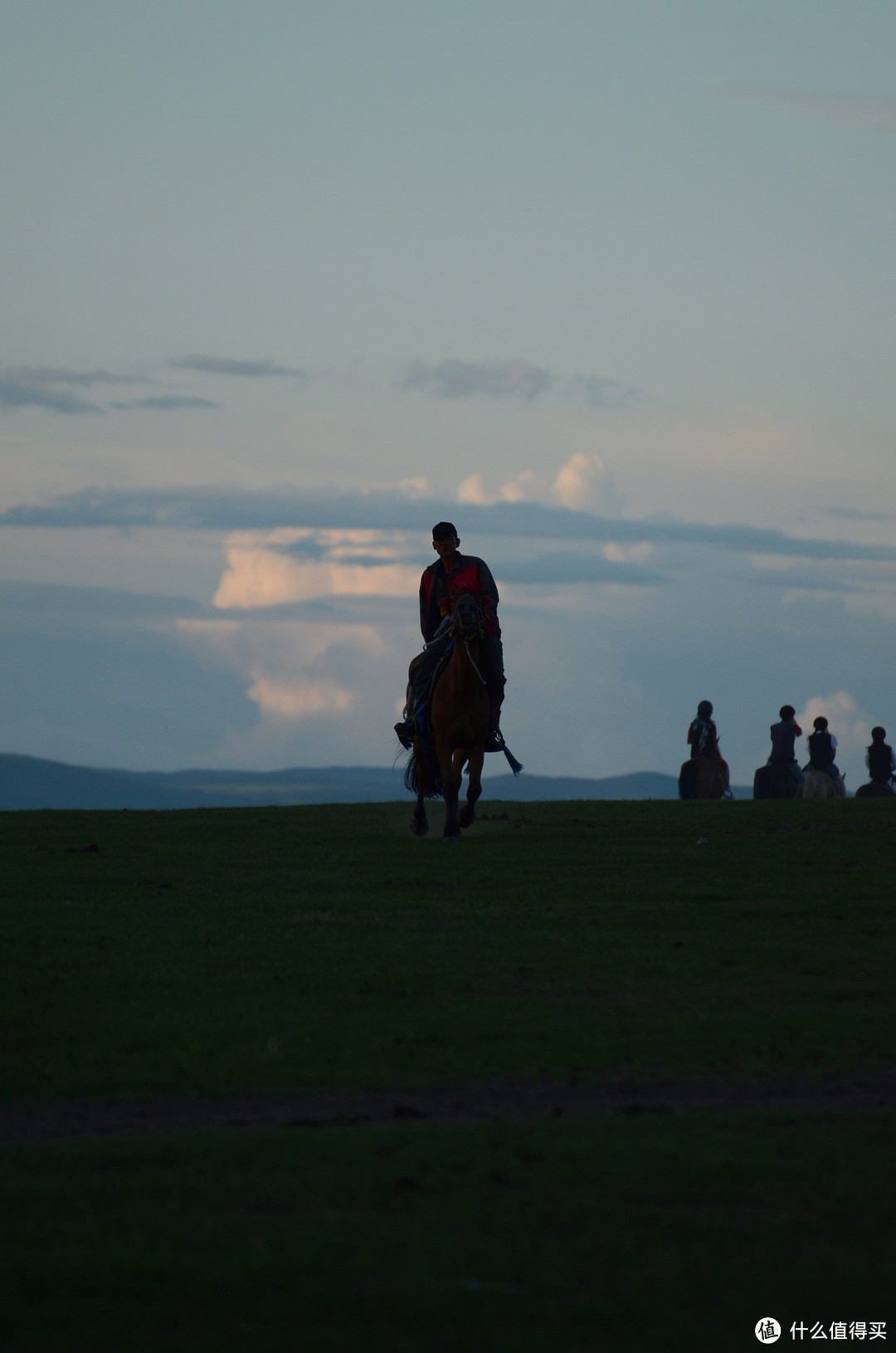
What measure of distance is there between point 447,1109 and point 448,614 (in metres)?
12.2

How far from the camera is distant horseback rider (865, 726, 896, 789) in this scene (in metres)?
32.5

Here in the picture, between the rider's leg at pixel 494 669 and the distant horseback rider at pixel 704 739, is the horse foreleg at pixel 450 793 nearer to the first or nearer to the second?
the rider's leg at pixel 494 669

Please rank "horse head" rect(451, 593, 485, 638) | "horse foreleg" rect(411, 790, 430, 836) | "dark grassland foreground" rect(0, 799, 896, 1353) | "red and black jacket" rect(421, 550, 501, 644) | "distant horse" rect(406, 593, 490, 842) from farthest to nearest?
"horse foreleg" rect(411, 790, 430, 836)
"red and black jacket" rect(421, 550, 501, 644)
"distant horse" rect(406, 593, 490, 842)
"horse head" rect(451, 593, 485, 638)
"dark grassland foreground" rect(0, 799, 896, 1353)

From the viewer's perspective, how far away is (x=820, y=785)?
3284 cm

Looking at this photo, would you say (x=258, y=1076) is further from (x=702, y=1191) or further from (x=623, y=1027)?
(x=702, y=1191)

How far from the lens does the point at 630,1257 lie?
15.2ft

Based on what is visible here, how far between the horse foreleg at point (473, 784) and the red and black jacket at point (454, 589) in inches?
59.2

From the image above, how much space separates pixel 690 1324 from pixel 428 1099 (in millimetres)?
3080

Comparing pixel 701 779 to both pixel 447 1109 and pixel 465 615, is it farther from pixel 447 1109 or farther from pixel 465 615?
pixel 447 1109

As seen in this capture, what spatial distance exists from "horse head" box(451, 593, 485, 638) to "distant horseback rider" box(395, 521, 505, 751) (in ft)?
0.96

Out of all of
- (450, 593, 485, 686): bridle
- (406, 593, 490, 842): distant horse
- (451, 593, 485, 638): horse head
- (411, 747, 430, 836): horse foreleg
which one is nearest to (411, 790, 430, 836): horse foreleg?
(411, 747, 430, 836): horse foreleg

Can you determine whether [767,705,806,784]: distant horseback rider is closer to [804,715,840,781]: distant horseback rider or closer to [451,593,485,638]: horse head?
[804,715,840,781]: distant horseback rider

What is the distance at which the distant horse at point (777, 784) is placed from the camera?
3269 cm

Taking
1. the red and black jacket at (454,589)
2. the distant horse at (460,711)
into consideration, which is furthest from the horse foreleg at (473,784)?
the red and black jacket at (454,589)
